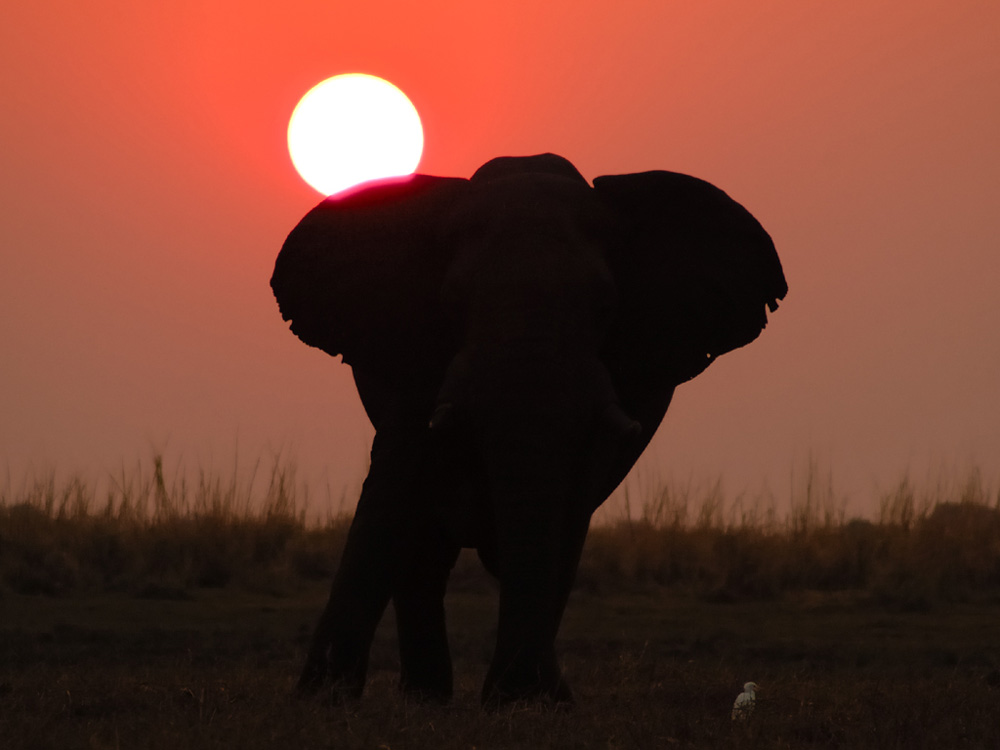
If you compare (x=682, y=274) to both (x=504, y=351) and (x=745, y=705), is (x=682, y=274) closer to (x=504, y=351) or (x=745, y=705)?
(x=504, y=351)

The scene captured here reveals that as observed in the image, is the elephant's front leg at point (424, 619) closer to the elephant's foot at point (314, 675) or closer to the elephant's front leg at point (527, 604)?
the elephant's foot at point (314, 675)

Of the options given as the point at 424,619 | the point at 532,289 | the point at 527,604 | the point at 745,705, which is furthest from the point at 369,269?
the point at 745,705

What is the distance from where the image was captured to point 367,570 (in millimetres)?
7922

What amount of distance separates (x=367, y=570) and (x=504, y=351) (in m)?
1.33

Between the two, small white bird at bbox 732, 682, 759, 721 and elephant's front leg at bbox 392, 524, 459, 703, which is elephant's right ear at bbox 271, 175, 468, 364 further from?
small white bird at bbox 732, 682, 759, 721

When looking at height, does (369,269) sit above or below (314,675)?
above

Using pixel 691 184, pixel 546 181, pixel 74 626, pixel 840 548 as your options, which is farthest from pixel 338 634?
pixel 840 548

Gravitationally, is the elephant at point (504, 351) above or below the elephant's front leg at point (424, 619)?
above

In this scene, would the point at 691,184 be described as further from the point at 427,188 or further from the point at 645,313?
the point at 427,188

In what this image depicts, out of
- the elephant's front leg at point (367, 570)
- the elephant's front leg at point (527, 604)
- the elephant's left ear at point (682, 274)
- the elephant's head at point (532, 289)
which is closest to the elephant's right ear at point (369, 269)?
the elephant's head at point (532, 289)

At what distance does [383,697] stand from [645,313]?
2.26 metres

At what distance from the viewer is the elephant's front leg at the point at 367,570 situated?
7.79m

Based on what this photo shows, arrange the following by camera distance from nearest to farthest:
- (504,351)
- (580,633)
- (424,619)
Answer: (504,351), (424,619), (580,633)

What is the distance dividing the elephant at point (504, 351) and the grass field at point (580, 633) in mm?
478
